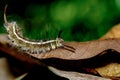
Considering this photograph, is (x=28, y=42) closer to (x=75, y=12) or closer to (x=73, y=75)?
(x=73, y=75)

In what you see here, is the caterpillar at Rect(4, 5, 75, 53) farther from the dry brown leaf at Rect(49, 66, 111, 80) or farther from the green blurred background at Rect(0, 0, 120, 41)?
the green blurred background at Rect(0, 0, 120, 41)

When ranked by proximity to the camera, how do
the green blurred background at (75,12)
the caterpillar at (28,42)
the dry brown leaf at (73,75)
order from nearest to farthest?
1. the dry brown leaf at (73,75)
2. the caterpillar at (28,42)
3. the green blurred background at (75,12)

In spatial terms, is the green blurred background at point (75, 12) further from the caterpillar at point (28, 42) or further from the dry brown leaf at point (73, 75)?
the dry brown leaf at point (73, 75)

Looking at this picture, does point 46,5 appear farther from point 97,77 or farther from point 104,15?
point 97,77

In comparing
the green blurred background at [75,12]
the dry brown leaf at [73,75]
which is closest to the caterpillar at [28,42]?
the dry brown leaf at [73,75]

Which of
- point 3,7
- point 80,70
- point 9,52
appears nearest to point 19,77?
point 9,52

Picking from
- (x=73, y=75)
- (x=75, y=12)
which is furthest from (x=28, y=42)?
(x=75, y=12)

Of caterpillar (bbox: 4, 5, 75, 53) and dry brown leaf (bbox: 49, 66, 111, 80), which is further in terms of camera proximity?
caterpillar (bbox: 4, 5, 75, 53)

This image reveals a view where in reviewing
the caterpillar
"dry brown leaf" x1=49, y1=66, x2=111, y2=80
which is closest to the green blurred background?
the caterpillar
